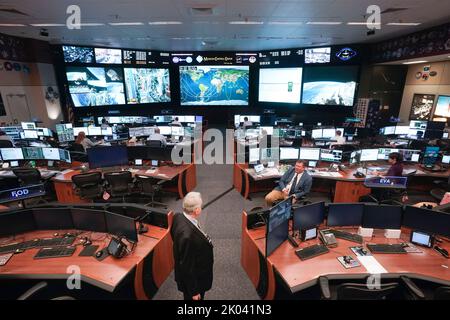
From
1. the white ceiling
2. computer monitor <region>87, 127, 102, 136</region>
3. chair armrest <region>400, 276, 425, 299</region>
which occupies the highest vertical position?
the white ceiling

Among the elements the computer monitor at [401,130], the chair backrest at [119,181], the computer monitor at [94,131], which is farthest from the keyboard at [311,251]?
the computer monitor at [94,131]

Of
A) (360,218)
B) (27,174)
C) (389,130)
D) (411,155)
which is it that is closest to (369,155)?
(411,155)

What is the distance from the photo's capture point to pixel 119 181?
197 inches

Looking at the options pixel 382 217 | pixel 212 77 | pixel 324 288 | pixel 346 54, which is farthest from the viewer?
pixel 212 77

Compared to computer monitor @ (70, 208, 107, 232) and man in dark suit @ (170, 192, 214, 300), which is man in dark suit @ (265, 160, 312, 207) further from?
computer monitor @ (70, 208, 107, 232)

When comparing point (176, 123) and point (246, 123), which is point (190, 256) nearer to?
point (176, 123)

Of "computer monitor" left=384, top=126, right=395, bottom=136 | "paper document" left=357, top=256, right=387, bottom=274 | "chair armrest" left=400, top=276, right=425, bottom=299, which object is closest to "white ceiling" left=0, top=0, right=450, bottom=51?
"computer monitor" left=384, top=126, right=395, bottom=136

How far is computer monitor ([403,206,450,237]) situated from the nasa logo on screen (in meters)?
8.50

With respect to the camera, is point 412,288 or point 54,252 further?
point 54,252

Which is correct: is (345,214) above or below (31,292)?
above

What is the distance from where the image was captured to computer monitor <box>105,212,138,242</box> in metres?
2.89

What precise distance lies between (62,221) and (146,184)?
2.08m

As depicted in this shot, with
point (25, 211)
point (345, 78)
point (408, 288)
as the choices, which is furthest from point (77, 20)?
point (345, 78)

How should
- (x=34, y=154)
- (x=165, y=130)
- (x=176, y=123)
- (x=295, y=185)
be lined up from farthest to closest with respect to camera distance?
(x=176, y=123) < (x=165, y=130) < (x=34, y=154) < (x=295, y=185)
